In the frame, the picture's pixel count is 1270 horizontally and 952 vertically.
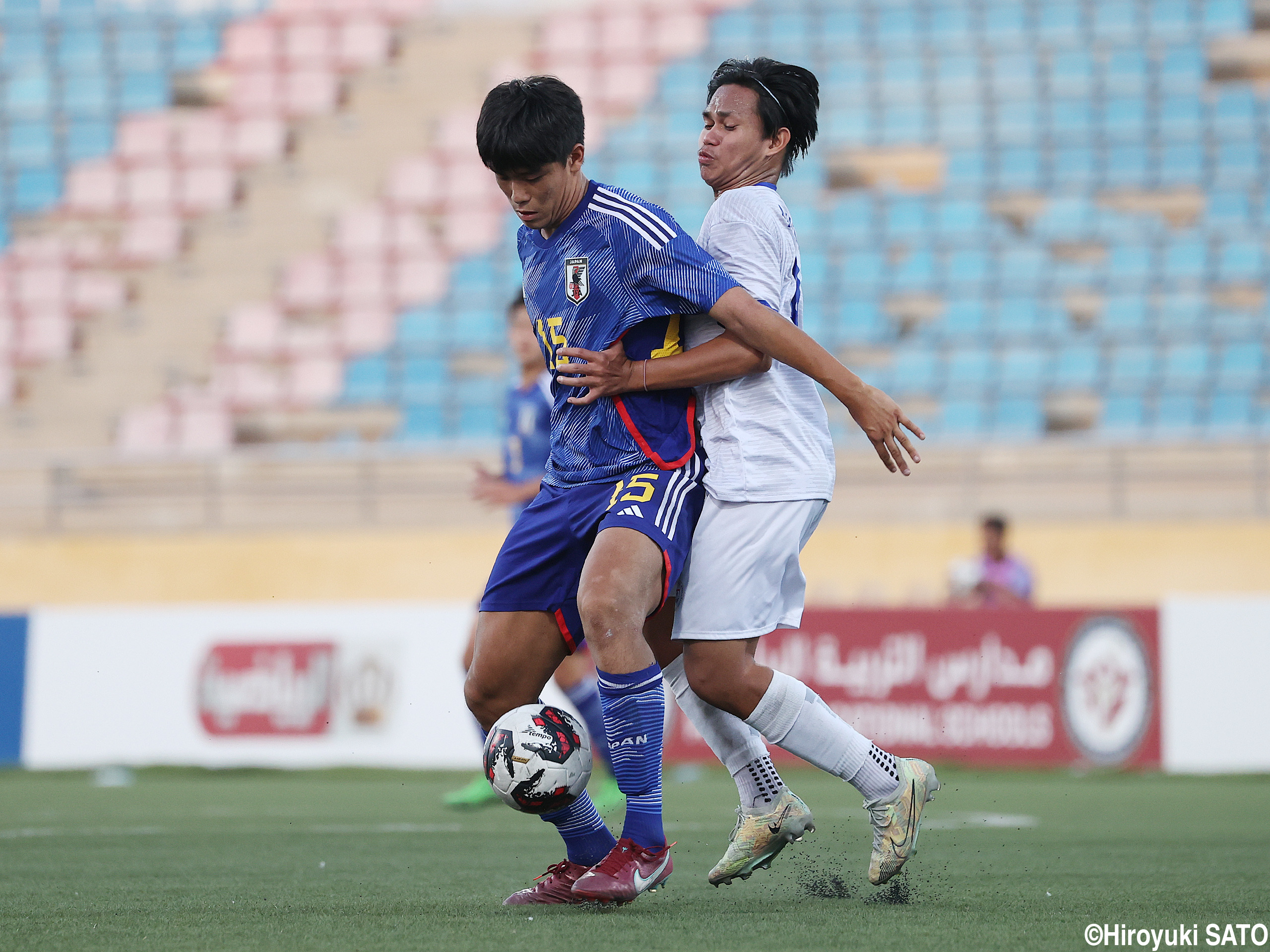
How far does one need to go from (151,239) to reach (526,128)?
49.0 feet

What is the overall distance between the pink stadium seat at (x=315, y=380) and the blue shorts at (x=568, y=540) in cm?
1198

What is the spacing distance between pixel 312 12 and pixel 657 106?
4.82 metres

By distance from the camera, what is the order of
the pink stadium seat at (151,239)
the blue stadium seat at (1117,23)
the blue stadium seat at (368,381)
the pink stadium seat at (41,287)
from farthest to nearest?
the pink stadium seat at (151,239) → the blue stadium seat at (1117,23) → the pink stadium seat at (41,287) → the blue stadium seat at (368,381)

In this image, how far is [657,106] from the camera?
59.9 ft

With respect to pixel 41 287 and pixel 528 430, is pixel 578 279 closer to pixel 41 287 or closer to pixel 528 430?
pixel 528 430

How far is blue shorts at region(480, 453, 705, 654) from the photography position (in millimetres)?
4086

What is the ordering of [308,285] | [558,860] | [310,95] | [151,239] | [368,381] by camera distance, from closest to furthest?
[558,860] < [368,381] < [308,285] < [151,239] < [310,95]

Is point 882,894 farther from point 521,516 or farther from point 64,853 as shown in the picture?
point 64,853

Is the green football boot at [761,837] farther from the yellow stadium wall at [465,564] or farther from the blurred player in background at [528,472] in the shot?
the yellow stadium wall at [465,564]

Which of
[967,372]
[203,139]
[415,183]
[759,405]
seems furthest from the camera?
[203,139]

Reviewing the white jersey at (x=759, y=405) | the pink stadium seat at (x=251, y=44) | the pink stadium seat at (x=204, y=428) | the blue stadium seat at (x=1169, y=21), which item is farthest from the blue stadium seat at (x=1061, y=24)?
the white jersey at (x=759, y=405)

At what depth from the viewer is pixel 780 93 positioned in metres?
4.40

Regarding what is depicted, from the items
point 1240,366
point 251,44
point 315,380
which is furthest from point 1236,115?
point 251,44

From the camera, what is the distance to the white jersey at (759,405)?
4.16 metres
